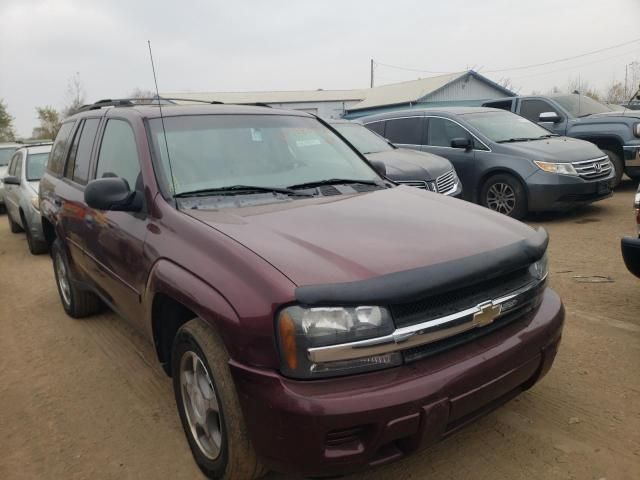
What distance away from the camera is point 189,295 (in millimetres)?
2213

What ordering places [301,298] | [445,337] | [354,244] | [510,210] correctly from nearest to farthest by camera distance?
[301,298] → [445,337] → [354,244] → [510,210]

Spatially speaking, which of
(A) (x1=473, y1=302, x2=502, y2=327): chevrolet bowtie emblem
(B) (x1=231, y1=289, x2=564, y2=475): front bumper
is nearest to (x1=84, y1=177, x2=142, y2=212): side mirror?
(B) (x1=231, y1=289, x2=564, y2=475): front bumper

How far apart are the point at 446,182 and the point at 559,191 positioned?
1637 millimetres

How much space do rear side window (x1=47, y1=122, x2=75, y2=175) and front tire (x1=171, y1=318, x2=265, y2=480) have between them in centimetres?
285

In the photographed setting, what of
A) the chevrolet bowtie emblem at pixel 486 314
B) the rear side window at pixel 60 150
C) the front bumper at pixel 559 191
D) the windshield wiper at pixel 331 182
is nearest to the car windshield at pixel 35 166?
the rear side window at pixel 60 150

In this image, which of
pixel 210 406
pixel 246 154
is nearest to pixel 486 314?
pixel 210 406

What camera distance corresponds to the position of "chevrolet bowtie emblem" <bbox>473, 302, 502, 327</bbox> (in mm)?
2097

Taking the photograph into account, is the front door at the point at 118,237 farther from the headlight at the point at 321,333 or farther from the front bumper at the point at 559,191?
the front bumper at the point at 559,191

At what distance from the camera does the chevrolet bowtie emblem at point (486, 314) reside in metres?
2.10

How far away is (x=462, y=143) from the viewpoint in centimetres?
769

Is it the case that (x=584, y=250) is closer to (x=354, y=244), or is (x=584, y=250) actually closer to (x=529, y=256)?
(x=529, y=256)

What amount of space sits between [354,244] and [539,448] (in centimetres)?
142

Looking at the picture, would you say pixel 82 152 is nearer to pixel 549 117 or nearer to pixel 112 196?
pixel 112 196

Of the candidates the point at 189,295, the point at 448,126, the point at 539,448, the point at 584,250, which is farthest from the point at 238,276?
the point at 448,126
